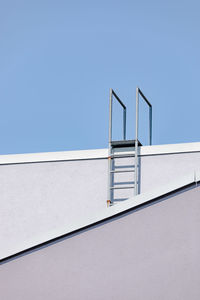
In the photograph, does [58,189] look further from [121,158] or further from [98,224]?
[98,224]

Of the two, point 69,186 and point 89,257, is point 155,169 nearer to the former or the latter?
point 69,186

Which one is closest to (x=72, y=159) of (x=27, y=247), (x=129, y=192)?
(x=129, y=192)

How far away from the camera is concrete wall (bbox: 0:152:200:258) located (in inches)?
459

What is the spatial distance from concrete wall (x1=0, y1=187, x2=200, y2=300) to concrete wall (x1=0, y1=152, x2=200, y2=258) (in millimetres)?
5143

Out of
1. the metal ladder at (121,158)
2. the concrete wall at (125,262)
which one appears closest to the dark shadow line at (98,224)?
the concrete wall at (125,262)

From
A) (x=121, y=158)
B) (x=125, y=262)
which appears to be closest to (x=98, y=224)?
(x=125, y=262)

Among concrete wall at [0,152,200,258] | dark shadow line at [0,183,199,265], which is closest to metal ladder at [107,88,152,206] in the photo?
concrete wall at [0,152,200,258]

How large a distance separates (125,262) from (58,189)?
235 inches

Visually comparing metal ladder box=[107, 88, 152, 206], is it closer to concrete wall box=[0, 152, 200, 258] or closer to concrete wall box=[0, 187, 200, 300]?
concrete wall box=[0, 152, 200, 258]

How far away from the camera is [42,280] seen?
21.2 feet

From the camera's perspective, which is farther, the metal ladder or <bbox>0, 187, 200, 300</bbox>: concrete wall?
the metal ladder

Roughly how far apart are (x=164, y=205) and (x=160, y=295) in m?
0.85

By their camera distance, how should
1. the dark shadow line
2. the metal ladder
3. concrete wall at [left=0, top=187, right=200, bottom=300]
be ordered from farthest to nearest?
the metal ladder
the dark shadow line
concrete wall at [left=0, top=187, right=200, bottom=300]

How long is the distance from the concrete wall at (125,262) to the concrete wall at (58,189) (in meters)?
5.14
